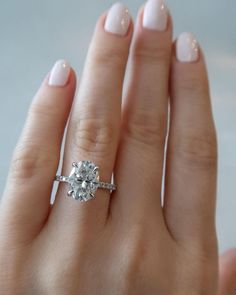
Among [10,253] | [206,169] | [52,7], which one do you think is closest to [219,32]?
[52,7]

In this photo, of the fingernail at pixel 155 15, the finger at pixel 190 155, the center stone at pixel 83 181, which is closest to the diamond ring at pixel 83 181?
the center stone at pixel 83 181

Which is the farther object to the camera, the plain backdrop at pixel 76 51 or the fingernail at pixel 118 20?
the plain backdrop at pixel 76 51

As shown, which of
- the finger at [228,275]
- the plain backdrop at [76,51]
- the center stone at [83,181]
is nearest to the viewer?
the center stone at [83,181]

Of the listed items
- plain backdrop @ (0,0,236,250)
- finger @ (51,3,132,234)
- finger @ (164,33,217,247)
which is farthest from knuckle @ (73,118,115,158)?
plain backdrop @ (0,0,236,250)

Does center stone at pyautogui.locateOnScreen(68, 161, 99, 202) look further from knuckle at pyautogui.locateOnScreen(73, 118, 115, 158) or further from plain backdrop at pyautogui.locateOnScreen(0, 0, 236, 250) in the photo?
plain backdrop at pyautogui.locateOnScreen(0, 0, 236, 250)

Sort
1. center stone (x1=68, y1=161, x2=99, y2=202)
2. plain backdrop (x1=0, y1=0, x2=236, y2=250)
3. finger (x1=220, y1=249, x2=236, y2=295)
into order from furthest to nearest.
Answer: plain backdrop (x1=0, y1=0, x2=236, y2=250), finger (x1=220, y1=249, x2=236, y2=295), center stone (x1=68, y1=161, x2=99, y2=202)

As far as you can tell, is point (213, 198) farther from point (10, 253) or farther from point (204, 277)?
point (10, 253)

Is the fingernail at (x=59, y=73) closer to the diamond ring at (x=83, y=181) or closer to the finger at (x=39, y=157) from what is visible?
the finger at (x=39, y=157)

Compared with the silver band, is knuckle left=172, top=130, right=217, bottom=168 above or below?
above
